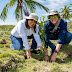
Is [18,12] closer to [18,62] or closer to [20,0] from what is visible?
[20,0]

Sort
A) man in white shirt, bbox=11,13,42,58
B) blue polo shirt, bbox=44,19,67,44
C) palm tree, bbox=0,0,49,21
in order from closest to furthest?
man in white shirt, bbox=11,13,42,58, blue polo shirt, bbox=44,19,67,44, palm tree, bbox=0,0,49,21

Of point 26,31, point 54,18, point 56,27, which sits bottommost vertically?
point 26,31

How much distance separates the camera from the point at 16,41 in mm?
2984

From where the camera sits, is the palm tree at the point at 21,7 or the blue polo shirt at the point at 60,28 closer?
the blue polo shirt at the point at 60,28

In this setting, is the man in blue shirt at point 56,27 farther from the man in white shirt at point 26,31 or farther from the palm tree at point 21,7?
the palm tree at point 21,7

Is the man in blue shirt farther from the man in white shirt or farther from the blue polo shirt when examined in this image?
the man in white shirt

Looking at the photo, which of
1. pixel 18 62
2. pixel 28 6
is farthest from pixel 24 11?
pixel 18 62

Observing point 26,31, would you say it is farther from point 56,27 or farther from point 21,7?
point 21,7

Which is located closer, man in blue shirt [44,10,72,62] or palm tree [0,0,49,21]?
man in blue shirt [44,10,72,62]

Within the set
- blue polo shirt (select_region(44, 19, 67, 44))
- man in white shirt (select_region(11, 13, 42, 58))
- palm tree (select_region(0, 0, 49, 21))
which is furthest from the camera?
palm tree (select_region(0, 0, 49, 21))

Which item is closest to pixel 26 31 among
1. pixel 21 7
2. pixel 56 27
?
pixel 56 27

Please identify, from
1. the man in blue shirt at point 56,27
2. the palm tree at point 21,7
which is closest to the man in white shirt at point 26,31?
the man in blue shirt at point 56,27

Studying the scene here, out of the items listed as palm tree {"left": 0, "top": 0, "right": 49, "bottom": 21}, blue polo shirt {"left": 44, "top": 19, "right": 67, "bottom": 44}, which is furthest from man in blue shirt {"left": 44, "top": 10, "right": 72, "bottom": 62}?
palm tree {"left": 0, "top": 0, "right": 49, "bottom": 21}

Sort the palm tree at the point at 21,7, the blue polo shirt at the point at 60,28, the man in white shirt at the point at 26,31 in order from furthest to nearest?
the palm tree at the point at 21,7 < the blue polo shirt at the point at 60,28 < the man in white shirt at the point at 26,31
